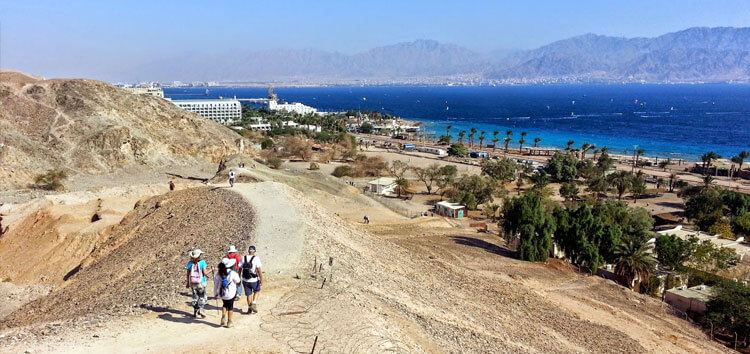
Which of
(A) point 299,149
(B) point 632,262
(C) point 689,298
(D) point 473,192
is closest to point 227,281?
(C) point 689,298

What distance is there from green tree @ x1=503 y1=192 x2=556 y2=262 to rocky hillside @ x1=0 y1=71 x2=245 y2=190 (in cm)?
3321

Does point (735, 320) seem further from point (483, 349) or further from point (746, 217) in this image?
point (746, 217)

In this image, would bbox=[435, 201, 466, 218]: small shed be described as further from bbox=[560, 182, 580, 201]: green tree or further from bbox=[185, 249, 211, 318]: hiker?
bbox=[185, 249, 211, 318]: hiker

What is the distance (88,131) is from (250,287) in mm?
43750

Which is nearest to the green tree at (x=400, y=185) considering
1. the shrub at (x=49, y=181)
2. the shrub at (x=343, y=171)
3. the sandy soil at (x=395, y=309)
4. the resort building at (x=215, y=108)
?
the shrub at (x=343, y=171)

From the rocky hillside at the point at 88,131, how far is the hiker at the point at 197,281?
34096 mm

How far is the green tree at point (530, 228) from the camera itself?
26.7 m

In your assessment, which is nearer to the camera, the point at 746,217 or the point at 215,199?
the point at 215,199

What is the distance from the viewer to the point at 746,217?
3597 centimetres

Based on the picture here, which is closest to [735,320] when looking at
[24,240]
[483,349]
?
[483,349]

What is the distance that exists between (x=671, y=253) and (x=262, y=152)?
160 feet

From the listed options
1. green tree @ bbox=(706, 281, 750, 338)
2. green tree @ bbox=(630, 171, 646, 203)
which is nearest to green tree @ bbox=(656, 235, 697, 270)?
green tree @ bbox=(706, 281, 750, 338)

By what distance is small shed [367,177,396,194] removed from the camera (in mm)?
48594

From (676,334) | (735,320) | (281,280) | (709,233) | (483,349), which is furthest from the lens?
(709,233)
